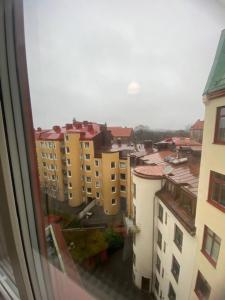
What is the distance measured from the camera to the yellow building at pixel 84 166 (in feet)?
2.15

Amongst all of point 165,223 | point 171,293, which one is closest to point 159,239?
point 165,223

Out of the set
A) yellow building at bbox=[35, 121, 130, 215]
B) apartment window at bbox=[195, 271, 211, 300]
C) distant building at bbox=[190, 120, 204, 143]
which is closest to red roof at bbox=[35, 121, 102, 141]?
yellow building at bbox=[35, 121, 130, 215]

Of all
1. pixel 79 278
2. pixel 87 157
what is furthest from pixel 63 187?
pixel 79 278

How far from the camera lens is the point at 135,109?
533 millimetres

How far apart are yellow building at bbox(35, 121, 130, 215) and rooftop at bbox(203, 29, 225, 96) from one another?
320mm

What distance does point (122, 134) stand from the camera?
1.96 ft

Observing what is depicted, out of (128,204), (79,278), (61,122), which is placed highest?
(61,122)

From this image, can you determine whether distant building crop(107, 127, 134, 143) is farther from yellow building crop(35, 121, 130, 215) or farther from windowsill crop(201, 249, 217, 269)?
windowsill crop(201, 249, 217, 269)

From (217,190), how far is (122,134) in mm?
322

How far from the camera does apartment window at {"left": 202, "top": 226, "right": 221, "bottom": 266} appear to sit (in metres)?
0.41

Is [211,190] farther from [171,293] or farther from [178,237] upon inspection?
[171,293]

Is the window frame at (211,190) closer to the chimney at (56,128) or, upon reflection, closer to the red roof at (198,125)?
the red roof at (198,125)

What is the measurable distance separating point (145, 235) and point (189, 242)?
7.4 inches

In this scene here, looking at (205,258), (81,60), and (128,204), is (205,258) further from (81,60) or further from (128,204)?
(81,60)
